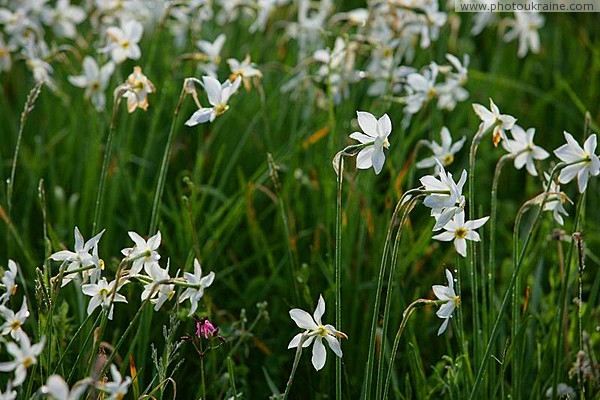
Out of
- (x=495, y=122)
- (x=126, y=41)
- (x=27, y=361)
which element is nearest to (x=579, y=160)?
(x=495, y=122)

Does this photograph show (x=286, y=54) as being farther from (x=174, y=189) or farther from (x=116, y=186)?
(x=116, y=186)

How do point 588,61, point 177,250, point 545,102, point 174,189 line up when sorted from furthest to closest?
point 588,61
point 545,102
point 174,189
point 177,250

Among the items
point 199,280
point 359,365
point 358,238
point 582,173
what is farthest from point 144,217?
point 582,173

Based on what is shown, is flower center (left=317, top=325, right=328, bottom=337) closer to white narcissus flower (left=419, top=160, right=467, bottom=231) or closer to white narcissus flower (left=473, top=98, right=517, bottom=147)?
white narcissus flower (left=419, top=160, right=467, bottom=231)

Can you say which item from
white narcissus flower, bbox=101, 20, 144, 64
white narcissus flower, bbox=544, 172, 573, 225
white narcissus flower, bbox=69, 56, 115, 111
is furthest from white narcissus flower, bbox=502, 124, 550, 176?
white narcissus flower, bbox=69, 56, 115, 111

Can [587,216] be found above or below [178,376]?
above

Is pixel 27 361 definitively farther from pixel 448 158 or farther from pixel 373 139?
pixel 448 158

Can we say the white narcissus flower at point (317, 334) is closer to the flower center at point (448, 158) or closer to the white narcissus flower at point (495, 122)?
the white narcissus flower at point (495, 122)
